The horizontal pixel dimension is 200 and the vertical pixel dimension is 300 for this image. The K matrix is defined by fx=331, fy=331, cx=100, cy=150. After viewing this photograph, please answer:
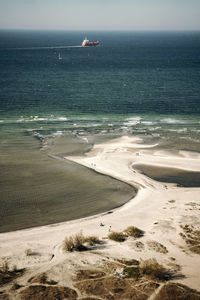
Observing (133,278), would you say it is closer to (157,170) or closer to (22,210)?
(22,210)

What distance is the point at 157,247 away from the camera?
2788 cm

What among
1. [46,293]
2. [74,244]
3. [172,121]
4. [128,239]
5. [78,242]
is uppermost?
[172,121]

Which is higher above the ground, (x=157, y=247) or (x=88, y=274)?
(x=157, y=247)

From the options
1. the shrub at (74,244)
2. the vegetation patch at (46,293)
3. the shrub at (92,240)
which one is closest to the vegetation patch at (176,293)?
the vegetation patch at (46,293)

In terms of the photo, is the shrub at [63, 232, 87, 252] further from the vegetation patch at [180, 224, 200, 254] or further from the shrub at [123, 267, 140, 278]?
the vegetation patch at [180, 224, 200, 254]

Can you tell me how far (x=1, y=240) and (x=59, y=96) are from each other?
214 feet

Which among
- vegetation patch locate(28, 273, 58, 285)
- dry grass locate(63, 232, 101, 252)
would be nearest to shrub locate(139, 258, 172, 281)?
dry grass locate(63, 232, 101, 252)

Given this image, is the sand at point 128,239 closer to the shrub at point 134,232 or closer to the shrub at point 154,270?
the shrub at point 134,232

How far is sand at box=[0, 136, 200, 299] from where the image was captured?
25281 mm

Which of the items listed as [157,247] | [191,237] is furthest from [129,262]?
[191,237]

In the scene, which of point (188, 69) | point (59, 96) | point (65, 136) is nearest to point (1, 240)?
point (65, 136)

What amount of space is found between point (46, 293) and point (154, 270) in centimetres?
779

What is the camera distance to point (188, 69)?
14088cm

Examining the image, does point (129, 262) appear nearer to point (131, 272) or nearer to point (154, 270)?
point (131, 272)
